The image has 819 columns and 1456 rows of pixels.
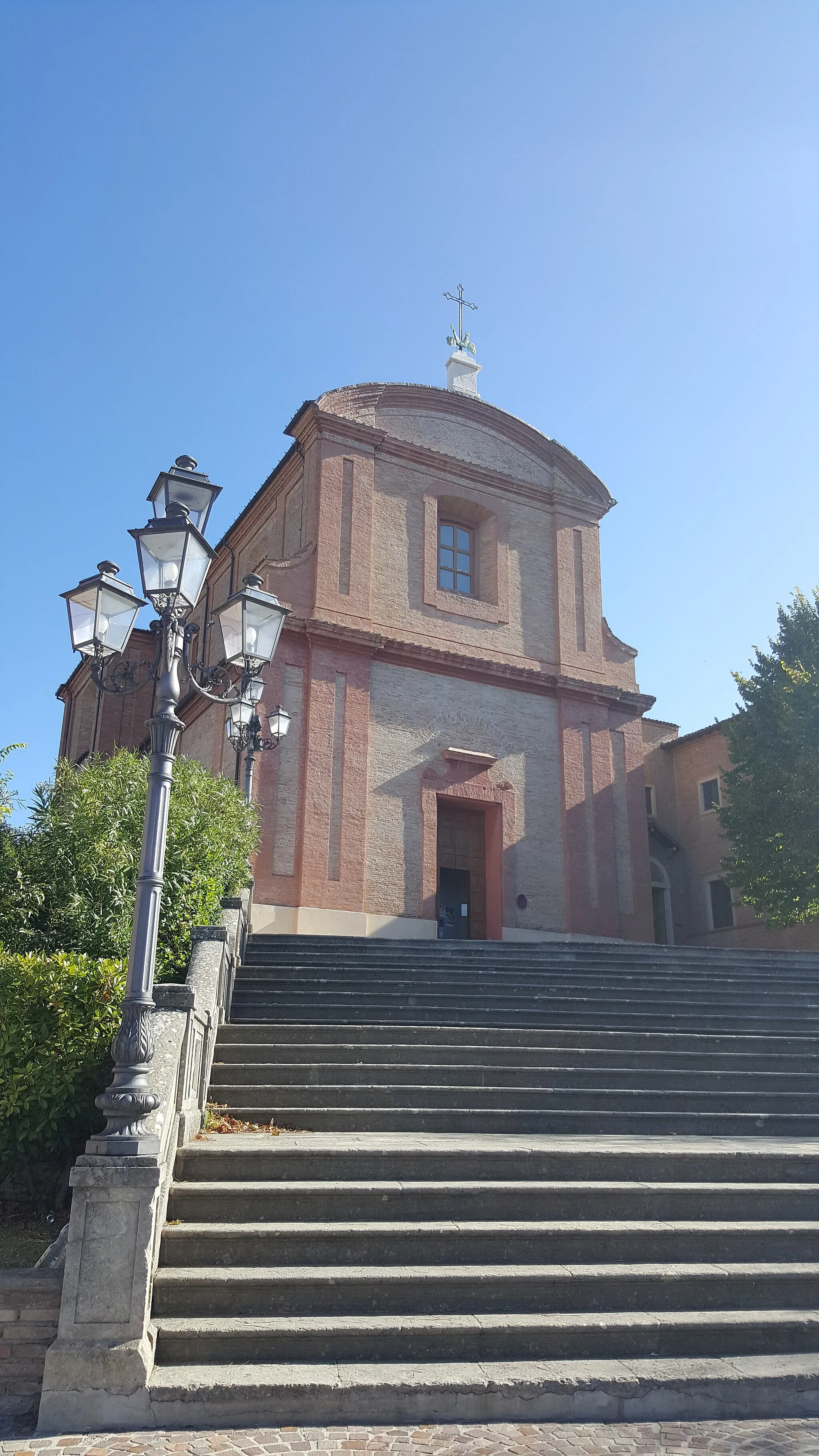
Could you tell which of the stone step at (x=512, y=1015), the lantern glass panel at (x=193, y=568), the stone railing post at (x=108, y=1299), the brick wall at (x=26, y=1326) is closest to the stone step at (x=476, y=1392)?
the stone railing post at (x=108, y=1299)

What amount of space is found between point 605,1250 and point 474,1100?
1817mm

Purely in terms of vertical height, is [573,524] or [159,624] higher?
[573,524]

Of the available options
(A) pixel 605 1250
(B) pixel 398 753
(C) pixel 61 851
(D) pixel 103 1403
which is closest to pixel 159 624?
(C) pixel 61 851

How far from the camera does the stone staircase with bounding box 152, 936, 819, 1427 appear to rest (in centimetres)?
464

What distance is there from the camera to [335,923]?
645 inches

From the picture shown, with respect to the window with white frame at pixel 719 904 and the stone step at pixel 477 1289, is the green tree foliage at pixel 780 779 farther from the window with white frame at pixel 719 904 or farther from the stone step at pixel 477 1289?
the stone step at pixel 477 1289

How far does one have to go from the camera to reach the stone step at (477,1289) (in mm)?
4973

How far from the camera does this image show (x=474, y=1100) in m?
7.25

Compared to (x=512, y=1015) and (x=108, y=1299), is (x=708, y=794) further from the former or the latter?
(x=108, y=1299)

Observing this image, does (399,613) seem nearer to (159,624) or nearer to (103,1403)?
(159,624)

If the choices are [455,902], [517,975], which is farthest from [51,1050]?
[455,902]

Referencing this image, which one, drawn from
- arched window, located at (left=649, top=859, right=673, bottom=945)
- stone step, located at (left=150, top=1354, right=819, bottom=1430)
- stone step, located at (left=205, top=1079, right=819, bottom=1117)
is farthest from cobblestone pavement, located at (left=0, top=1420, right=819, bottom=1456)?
arched window, located at (left=649, top=859, right=673, bottom=945)

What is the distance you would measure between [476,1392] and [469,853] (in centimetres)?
1440

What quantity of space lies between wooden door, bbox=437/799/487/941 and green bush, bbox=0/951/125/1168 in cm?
1247
